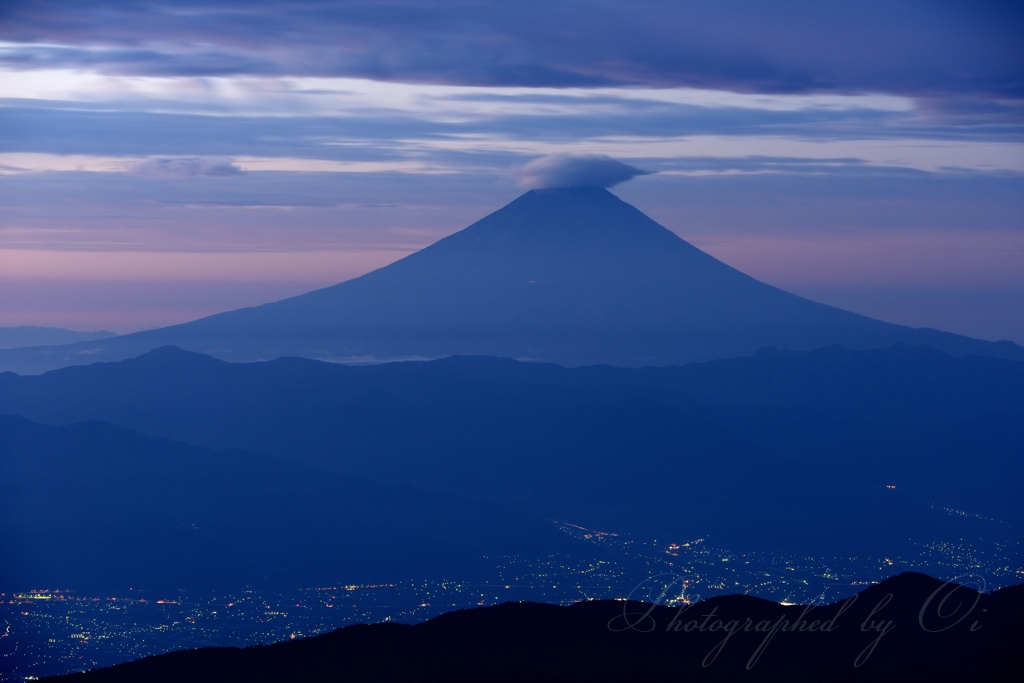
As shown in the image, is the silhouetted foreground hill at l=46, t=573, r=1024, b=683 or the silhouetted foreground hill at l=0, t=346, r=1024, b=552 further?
the silhouetted foreground hill at l=0, t=346, r=1024, b=552

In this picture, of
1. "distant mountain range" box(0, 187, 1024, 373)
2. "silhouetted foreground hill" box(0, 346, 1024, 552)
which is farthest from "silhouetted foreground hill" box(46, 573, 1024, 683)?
"distant mountain range" box(0, 187, 1024, 373)

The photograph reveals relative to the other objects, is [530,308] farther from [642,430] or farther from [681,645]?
[681,645]

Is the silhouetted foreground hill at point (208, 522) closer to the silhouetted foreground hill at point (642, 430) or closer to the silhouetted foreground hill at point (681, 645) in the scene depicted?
the silhouetted foreground hill at point (642, 430)

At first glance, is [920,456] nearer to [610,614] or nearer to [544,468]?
[544,468]

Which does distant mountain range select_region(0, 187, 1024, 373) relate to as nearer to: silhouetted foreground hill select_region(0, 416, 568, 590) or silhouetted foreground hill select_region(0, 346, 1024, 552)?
silhouetted foreground hill select_region(0, 346, 1024, 552)

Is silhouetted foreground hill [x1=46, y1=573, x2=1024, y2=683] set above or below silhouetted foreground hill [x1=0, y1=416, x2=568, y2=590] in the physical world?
above

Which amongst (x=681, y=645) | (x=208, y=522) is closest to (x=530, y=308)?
(x=208, y=522)

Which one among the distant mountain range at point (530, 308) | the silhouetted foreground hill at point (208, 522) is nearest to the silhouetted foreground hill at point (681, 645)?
the silhouetted foreground hill at point (208, 522)
